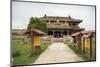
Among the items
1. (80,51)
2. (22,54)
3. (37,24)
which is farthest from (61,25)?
(22,54)

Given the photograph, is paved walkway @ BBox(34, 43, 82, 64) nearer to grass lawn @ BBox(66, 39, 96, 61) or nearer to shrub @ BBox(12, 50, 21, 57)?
grass lawn @ BBox(66, 39, 96, 61)

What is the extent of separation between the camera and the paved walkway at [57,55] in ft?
7.83

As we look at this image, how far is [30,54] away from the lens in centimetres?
232

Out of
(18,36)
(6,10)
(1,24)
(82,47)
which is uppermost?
(6,10)

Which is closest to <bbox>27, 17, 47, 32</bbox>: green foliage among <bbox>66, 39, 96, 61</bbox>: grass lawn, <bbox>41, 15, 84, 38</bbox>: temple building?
<bbox>41, 15, 84, 38</bbox>: temple building

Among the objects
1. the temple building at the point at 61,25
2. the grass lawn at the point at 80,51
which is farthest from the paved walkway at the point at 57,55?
the temple building at the point at 61,25

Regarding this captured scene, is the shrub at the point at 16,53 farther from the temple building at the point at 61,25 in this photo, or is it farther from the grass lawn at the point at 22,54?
the temple building at the point at 61,25

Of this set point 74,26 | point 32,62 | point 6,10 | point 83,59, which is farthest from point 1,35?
point 83,59

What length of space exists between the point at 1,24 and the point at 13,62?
0.47 meters

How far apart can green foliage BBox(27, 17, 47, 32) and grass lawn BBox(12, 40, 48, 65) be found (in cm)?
24

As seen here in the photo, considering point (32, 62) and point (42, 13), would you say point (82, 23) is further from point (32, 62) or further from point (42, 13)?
point (32, 62)

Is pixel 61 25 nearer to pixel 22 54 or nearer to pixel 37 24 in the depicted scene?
pixel 37 24

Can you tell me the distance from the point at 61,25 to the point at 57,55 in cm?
39

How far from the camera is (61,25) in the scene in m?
2.48
